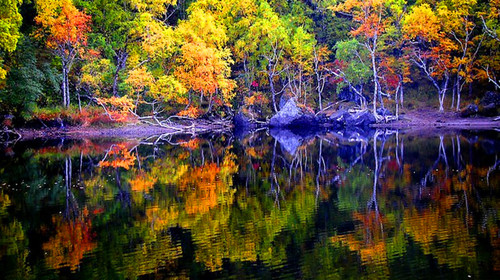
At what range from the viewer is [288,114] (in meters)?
43.2

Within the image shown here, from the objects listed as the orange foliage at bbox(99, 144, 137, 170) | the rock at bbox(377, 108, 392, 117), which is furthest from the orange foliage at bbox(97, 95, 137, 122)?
the rock at bbox(377, 108, 392, 117)

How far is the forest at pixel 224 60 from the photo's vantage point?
36.0 metres

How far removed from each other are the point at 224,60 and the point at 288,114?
25.9ft

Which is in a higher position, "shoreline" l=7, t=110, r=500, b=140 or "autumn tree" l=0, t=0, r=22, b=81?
"autumn tree" l=0, t=0, r=22, b=81

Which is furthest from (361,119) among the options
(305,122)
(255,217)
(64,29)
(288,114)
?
(255,217)

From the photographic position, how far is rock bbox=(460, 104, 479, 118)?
39094mm

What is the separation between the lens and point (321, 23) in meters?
50.6

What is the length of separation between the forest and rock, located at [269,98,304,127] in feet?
3.42

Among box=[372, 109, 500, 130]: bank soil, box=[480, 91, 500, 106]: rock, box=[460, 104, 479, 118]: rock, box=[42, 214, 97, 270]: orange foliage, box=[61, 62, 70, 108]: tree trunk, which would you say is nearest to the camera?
box=[42, 214, 97, 270]: orange foliage

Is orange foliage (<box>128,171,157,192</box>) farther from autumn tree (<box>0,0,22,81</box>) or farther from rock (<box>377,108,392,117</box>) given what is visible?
rock (<box>377,108,392,117</box>)

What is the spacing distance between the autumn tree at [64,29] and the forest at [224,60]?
9cm

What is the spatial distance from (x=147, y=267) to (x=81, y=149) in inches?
812

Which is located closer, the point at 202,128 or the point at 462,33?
the point at 462,33

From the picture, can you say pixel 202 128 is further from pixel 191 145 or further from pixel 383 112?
pixel 383 112
